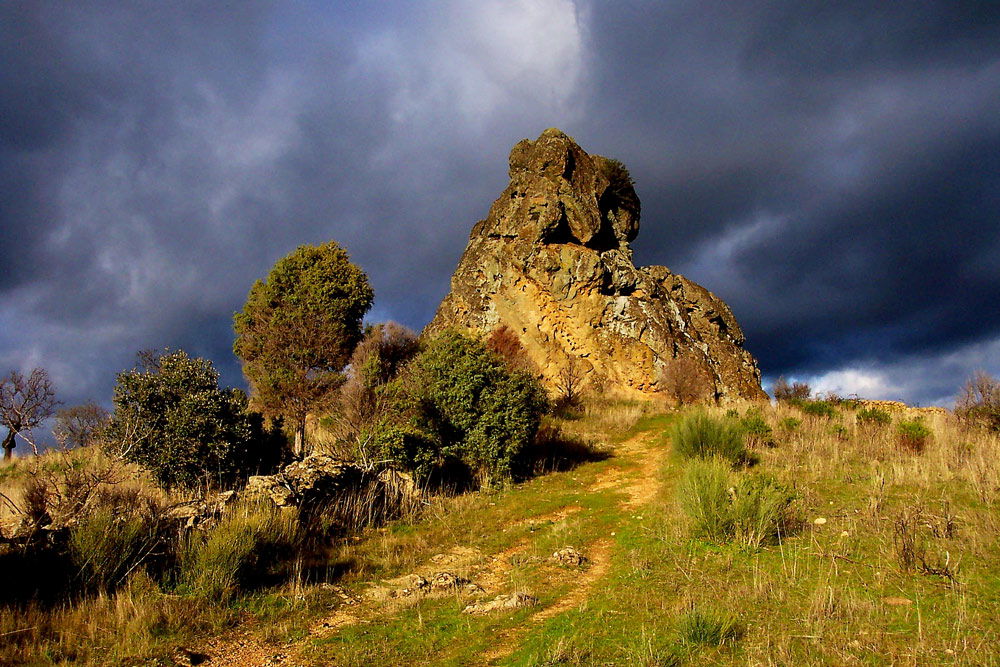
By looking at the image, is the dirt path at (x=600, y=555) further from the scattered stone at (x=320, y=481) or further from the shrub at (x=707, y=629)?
the scattered stone at (x=320, y=481)

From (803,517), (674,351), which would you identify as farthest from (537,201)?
(803,517)

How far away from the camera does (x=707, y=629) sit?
430cm

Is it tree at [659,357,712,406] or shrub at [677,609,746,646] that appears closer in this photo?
shrub at [677,609,746,646]

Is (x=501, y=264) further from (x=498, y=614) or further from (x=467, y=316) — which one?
(x=498, y=614)

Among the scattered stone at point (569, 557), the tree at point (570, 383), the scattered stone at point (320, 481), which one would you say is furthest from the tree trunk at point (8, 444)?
the scattered stone at point (569, 557)

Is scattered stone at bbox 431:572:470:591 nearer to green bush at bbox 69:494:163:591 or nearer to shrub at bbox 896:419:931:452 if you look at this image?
green bush at bbox 69:494:163:591

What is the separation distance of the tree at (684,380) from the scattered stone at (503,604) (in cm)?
2178

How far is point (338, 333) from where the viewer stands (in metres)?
22.2

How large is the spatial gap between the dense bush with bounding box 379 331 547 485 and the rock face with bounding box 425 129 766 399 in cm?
1456

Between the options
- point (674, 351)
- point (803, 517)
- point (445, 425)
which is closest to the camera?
point (803, 517)

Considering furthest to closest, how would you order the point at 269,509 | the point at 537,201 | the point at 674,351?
the point at 537,201 < the point at 674,351 < the point at 269,509

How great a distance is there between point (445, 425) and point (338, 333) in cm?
1097

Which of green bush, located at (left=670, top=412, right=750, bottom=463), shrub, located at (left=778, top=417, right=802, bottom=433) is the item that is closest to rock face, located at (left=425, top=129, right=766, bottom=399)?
shrub, located at (left=778, top=417, right=802, bottom=433)

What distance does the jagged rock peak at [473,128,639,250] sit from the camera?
30.9 metres
